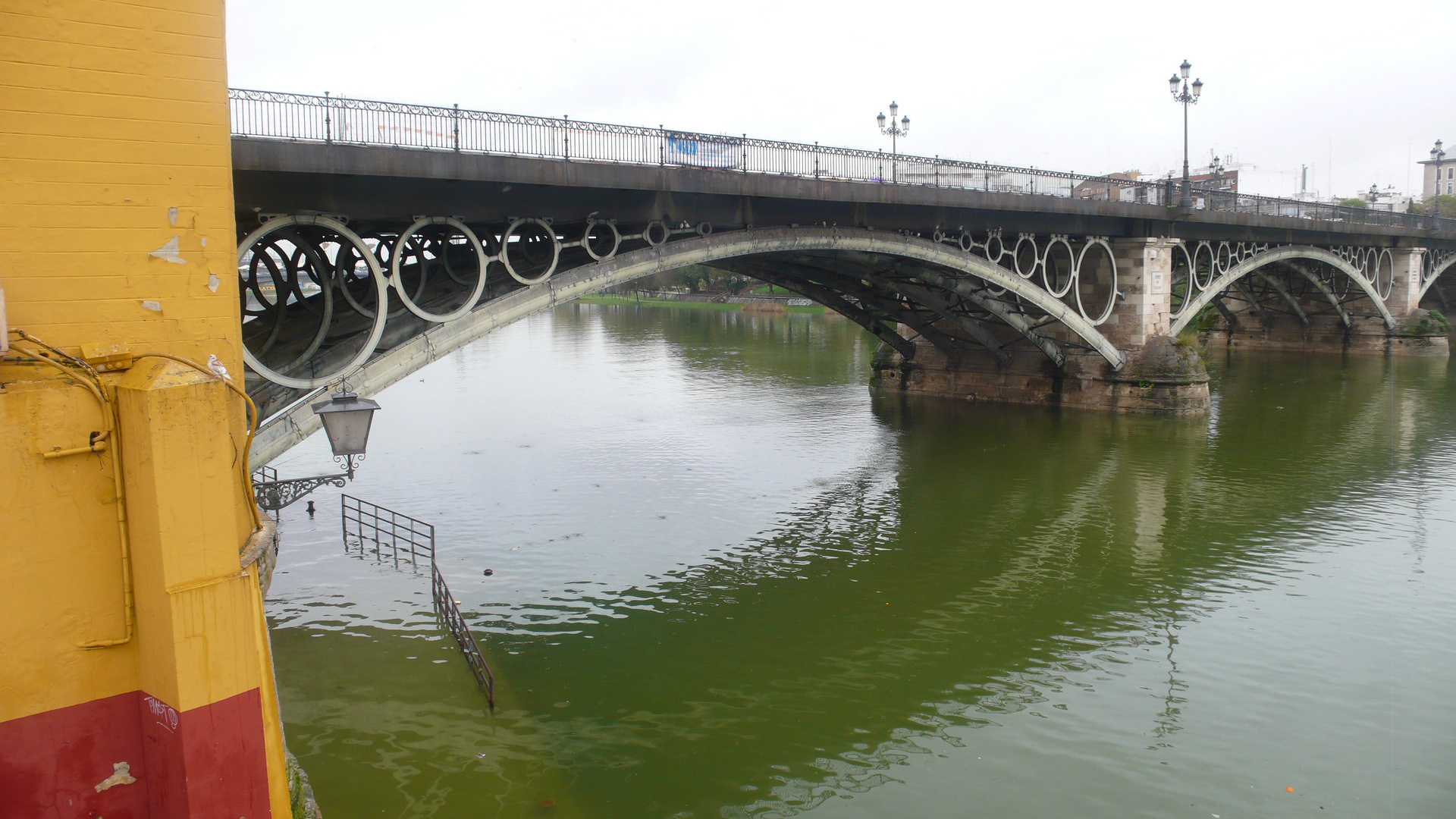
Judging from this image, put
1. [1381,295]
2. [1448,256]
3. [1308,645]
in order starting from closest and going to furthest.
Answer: [1308,645] → [1381,295] → [1448,256]

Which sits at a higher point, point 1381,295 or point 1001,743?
point 1381,295

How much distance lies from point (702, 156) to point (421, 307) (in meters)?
5.31

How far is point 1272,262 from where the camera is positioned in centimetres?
Result: 3469

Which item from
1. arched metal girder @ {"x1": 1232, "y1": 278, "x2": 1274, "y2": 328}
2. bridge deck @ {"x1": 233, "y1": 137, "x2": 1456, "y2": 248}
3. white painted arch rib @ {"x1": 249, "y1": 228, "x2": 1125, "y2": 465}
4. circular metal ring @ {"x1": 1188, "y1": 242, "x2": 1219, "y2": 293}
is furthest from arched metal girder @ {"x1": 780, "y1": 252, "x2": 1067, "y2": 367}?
arched metal girder @ {"x1": 1232, "y1": 278, "x2": 1274, "y2": 328}

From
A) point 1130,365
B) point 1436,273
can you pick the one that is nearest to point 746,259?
point 1130,365

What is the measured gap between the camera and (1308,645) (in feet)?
34.2

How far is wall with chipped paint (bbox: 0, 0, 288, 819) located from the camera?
491 cm

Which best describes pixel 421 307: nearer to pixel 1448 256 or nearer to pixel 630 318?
pixel 1448 256

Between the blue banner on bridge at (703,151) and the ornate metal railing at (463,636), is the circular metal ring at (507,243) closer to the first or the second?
the blue banner on bridge at (703,151)

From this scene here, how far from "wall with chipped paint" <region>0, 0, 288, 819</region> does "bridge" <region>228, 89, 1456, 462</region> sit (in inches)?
169

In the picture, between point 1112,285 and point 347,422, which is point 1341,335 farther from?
point 347,422

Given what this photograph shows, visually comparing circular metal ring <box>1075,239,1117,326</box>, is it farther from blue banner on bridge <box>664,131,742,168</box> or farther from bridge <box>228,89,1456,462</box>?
blue banner on bridge <box>664,131,742,168</box>

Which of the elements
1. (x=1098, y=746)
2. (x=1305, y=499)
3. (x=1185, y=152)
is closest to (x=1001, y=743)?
(x=1098, y=746)

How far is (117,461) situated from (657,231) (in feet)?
35.9
